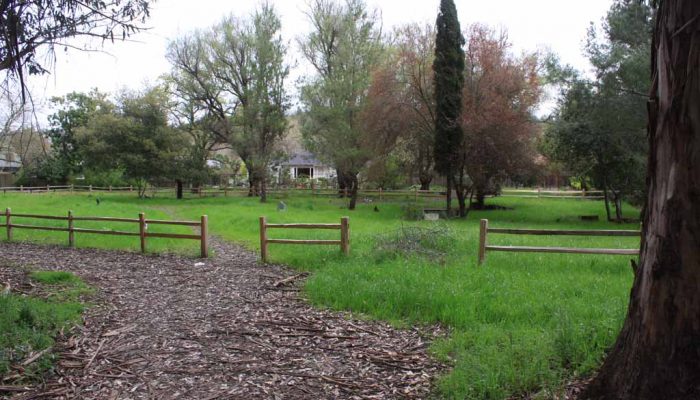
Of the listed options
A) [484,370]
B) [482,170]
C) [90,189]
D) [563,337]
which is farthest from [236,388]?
[90,189]

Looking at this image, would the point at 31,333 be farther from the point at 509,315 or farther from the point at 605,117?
the point at 605,117

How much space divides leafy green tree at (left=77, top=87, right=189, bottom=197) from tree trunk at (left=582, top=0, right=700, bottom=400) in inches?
1265

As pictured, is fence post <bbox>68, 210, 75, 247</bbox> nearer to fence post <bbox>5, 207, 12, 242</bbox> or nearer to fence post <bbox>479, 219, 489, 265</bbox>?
fence post <bbox>5, 207, 12, 242</bbox>

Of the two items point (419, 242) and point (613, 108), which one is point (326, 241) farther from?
point (613, 108)

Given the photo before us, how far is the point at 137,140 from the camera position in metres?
31.5

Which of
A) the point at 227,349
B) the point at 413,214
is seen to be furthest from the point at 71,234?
the point at 413,214

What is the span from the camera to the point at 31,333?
5.31 m

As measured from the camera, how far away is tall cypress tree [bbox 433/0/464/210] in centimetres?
2234

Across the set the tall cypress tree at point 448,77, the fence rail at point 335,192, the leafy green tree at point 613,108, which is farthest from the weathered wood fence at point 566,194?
the tall cypress tree at point 448,77

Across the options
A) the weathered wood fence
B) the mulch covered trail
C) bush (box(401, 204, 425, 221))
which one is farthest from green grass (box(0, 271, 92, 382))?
the weathered wood fence

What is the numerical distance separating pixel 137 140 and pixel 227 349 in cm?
2957

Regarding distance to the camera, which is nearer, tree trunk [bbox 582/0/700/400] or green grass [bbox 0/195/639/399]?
tree trunk [bbox 582/0/700/400]

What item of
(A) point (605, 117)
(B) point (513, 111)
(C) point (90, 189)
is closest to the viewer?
(A) point (605, 117)

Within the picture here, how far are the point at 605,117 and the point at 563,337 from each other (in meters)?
17.4
